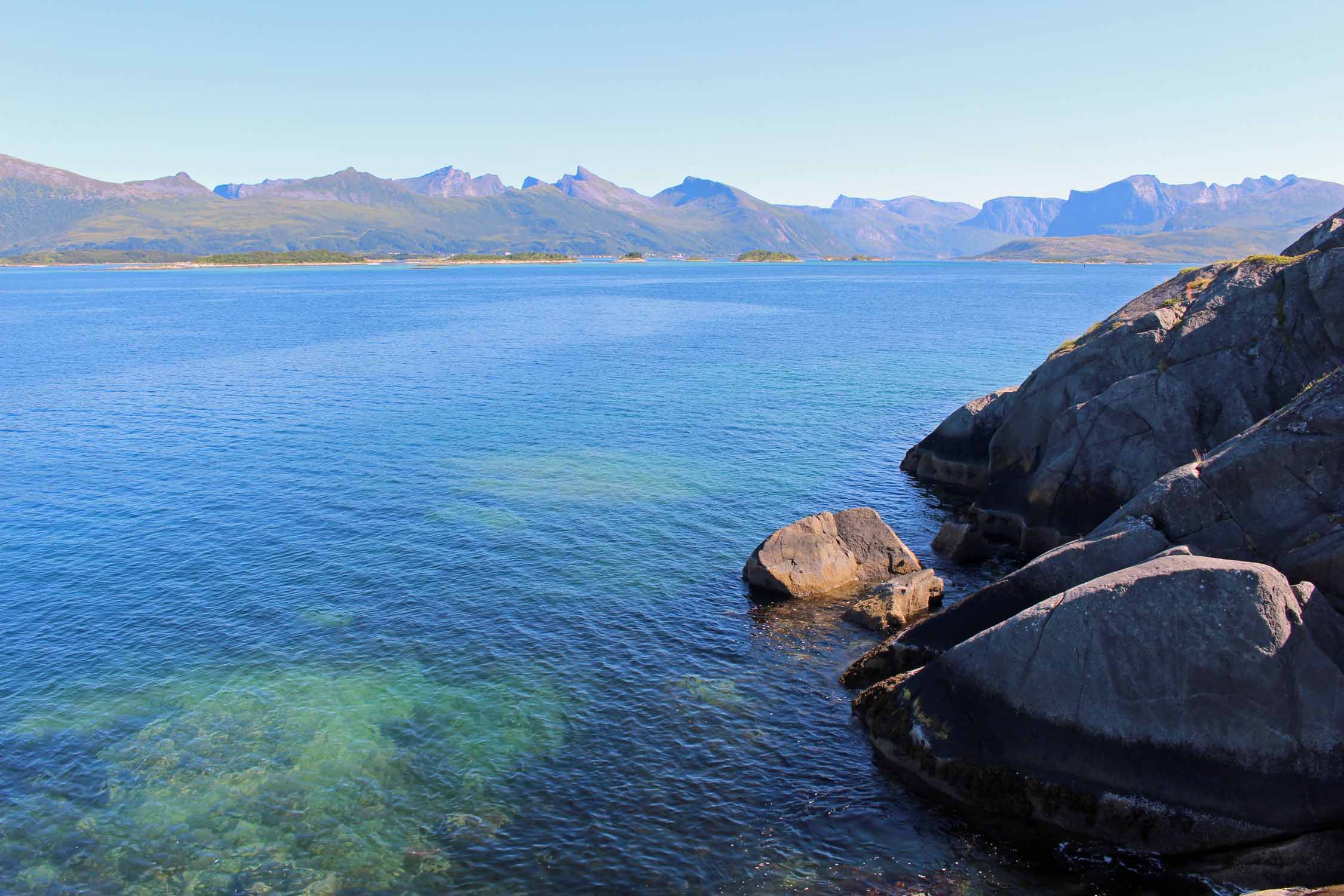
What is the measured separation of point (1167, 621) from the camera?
2298 centimetres

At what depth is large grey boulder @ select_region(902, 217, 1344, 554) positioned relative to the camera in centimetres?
3928

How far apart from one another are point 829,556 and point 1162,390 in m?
19.4

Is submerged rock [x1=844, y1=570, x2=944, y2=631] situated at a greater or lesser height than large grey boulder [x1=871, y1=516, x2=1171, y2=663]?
lesser

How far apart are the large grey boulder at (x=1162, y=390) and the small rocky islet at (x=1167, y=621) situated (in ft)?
0.38

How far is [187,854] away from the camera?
2194 cm

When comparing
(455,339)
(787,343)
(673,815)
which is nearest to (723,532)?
(673,815)

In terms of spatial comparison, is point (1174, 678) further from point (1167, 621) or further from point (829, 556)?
point (829, 556)

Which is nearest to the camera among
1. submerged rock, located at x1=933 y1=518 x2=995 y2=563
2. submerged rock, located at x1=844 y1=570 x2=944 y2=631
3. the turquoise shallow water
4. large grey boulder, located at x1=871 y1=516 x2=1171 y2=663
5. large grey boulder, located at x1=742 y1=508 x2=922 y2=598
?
the turquoise shallow water

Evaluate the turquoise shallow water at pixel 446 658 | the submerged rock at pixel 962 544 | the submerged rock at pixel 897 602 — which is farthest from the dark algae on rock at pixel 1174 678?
the submerged rock at pixel 962 544

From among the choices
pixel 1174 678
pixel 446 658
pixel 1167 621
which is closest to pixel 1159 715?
pixel 1174 678

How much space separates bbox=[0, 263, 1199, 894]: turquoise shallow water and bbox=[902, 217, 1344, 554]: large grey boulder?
5.80 meters

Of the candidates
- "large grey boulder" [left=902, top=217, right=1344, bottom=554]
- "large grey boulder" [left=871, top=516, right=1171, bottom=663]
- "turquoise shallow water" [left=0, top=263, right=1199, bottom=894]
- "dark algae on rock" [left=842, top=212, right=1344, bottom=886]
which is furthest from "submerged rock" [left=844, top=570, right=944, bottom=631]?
"large grey boulder" [left=902, top=217, right=1344, bottom=554]

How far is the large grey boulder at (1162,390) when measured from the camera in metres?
39.3

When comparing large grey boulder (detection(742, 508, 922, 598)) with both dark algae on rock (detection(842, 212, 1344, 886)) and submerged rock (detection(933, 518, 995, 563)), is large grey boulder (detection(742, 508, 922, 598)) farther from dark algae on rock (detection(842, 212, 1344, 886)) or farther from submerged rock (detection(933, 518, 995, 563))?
dark algae on rock (detection(842, 212, 1344, 886))
